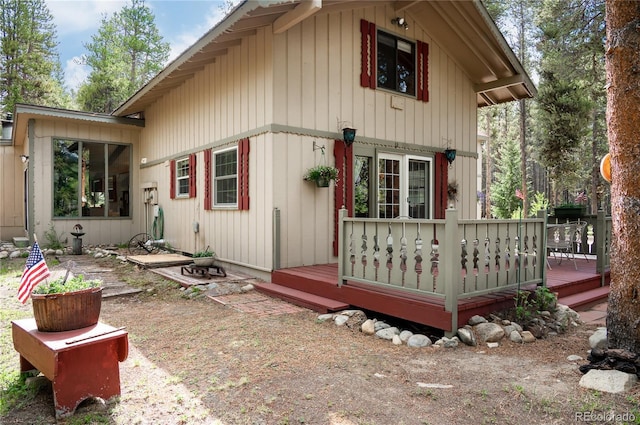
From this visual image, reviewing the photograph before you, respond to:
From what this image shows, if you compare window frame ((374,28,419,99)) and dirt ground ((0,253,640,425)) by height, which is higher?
window frame ((374,28,419,99))

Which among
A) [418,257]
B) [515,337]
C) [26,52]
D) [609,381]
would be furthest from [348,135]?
[26,52]

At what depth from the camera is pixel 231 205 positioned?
276 inches

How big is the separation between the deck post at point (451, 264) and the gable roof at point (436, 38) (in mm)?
3039

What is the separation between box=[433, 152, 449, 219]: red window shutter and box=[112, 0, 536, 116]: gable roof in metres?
2.07

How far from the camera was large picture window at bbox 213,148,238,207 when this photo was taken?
6.98m

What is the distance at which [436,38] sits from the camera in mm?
8008

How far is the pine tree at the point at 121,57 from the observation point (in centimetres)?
2012

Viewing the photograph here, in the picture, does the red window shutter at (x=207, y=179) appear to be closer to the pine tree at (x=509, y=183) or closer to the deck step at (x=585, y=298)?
the deck step at (x=585, y=298)

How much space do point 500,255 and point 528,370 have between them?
140 centimetres

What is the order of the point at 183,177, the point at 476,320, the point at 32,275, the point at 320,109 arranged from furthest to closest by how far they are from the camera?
the point at 183,177 → the point at 320,109 → the point at 476,320 → the point at 32,275

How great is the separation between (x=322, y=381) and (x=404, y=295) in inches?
64.7

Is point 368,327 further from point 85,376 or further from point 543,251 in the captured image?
point 85,376

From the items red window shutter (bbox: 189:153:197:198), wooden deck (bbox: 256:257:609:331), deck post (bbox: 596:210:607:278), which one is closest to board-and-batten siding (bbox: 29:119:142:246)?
red window shutter (bbox: 189:153:197:198)

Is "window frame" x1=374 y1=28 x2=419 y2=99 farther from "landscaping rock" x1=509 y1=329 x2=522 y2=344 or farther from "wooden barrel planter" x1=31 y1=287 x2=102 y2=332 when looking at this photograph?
"wooden barrel planter" x1=31 y1=287 x2=102 y2=332
